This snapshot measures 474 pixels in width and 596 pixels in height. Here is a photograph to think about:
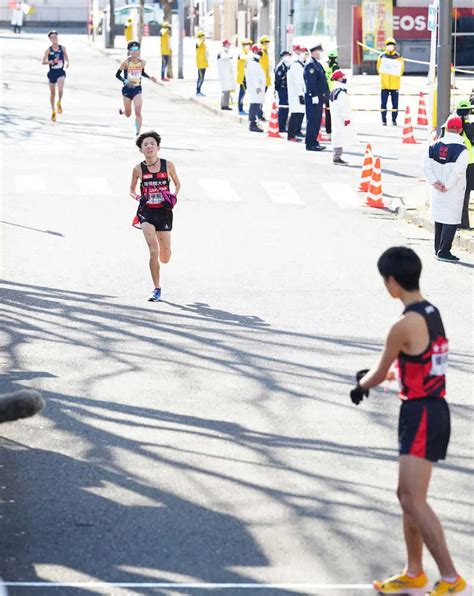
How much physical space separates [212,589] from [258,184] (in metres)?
17.5

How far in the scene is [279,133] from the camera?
32469 millimetres

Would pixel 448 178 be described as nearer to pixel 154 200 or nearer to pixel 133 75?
pixel 154 200

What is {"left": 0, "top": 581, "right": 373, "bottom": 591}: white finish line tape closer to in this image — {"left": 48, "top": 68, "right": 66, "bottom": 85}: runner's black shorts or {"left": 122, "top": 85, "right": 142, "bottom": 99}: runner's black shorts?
{"left": 122, "top": 85, "right": 142, "bottom": 99}: runner's black shorts

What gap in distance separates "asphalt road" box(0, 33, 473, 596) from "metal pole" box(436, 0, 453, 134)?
185 cm

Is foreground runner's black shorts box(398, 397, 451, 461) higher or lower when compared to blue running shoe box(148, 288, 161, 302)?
higher

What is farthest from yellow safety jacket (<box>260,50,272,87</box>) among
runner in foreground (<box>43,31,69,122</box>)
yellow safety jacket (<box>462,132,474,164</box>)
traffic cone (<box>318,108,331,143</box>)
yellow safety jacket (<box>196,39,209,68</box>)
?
yellow safety jacket (<box>462,132,474,164</box>)

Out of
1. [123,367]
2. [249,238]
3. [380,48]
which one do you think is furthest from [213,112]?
[123,367]

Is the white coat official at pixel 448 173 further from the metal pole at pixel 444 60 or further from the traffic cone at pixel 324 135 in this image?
the traffic cone at pixel 324 135

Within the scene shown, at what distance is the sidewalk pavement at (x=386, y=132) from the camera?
2206 cm

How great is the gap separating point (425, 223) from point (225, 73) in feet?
57.2

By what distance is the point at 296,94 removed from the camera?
3011 cm

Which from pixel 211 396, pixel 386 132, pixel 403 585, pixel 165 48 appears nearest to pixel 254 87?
pixel 386 132

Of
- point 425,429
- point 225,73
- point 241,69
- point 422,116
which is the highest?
point 241,69

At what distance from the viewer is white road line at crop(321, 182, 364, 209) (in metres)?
22.3
